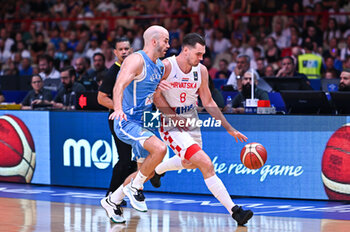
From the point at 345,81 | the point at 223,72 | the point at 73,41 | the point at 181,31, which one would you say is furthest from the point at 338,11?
the point at 73,41

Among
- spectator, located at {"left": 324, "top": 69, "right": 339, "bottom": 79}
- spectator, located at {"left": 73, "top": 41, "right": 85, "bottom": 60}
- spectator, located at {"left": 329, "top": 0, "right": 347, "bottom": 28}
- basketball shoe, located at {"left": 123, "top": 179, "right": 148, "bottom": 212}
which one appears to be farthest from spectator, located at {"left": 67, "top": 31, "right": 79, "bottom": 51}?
basketball shoe, located at {"left": 123, "top": 179, "right": 148, "bottom": 212}

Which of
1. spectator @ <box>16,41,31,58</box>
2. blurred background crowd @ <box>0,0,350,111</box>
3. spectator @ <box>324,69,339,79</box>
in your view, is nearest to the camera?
spectator @ <box>324,69,339,79</box>

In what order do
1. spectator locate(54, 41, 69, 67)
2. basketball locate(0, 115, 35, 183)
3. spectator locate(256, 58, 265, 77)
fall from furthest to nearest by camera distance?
1. spectator locate(54, 41, 69, 67)
2. spectator locate(256, 58, 265, 77)
3. basketball locate(0, 115, 35, 183)

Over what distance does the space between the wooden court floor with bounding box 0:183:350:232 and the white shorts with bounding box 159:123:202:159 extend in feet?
2.87

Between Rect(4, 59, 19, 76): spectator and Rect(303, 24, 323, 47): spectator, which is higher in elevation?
Rect(303, 24, 323, 47): spectator

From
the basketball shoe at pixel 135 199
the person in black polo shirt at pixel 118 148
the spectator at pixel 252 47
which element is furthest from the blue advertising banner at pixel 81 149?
the spectator at pixel 252 47

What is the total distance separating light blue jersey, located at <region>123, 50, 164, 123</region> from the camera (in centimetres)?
735

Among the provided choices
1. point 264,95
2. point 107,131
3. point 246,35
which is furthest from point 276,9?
point 107,131

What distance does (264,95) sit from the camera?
37.8 ft

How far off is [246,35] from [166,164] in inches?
407

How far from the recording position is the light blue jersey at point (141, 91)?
7.35 metres

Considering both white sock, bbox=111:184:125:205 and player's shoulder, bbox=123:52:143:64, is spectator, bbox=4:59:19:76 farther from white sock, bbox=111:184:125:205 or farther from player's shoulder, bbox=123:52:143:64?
player's shoulder, bbox=123:52:143:64

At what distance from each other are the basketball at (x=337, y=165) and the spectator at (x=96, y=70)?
5.31 meters

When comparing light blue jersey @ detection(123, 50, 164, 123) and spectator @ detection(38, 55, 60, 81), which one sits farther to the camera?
spectator @ detection(38, 55, 60, 81)
